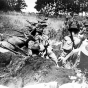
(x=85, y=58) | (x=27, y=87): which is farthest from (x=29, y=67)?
(x=85, y=58)

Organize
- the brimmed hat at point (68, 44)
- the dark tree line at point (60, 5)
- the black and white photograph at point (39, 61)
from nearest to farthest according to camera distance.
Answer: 1. the black and white photograph at point (39, 61)
2. the brimmed hat at point (68, 44)
3. the dark tree line at point (60, 5)

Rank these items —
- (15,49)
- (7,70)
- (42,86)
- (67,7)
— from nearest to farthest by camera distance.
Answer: (42,86), (7,70), (15,49), (67,7)

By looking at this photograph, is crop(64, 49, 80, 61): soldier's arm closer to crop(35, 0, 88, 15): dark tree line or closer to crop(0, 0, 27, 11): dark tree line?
crop(0, 0, 27, 11): dark tree line

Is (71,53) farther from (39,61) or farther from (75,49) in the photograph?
(39,61)

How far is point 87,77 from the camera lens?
4.37 m

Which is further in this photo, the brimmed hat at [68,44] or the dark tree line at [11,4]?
the dark tree line at [11,4]

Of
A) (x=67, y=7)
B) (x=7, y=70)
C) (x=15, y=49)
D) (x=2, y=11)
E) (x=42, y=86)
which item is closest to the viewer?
(x=42, y=86)

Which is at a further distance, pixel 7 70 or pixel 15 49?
pixel 15 49

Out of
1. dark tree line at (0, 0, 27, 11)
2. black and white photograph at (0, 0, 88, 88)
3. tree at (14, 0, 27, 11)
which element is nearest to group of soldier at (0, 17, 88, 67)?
black and white photograph at (0, 0, 88, 88)

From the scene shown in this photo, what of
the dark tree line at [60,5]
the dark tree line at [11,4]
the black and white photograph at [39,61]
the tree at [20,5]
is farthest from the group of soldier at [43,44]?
the dark tree line at [60,5]

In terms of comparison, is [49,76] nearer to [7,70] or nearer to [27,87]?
[27,87]

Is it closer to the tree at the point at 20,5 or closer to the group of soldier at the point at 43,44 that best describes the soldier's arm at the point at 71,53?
the group of soldier at the point at 43,44

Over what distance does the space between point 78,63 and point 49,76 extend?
3.61 ft

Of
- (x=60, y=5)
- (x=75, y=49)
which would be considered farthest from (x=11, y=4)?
(x=75, y=49)
